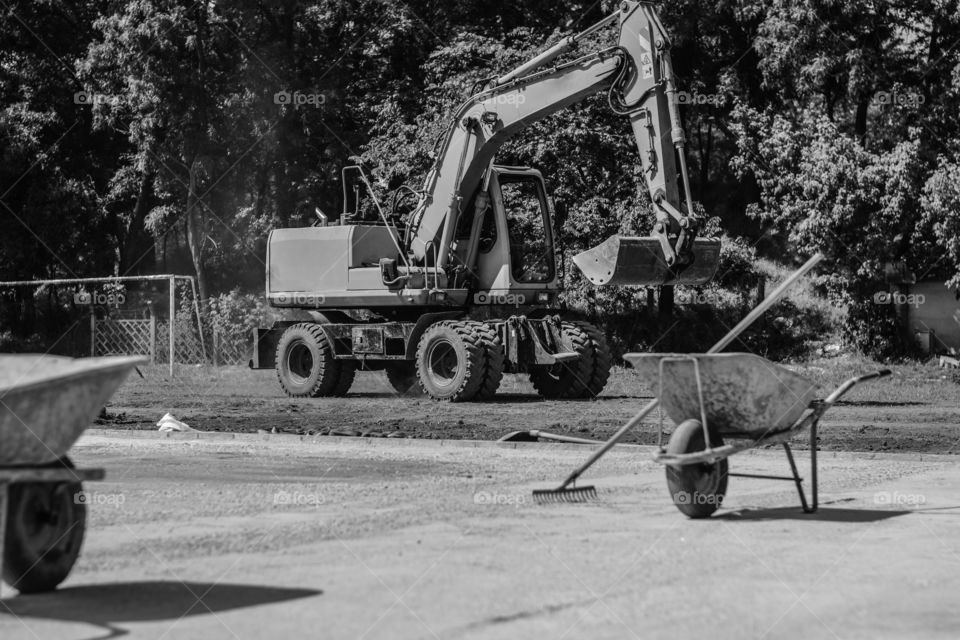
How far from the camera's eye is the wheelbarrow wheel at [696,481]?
9.07 meters

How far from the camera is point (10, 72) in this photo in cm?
3909

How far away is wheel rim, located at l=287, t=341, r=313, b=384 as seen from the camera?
80.4ft

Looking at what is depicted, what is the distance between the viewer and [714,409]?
9188 mm

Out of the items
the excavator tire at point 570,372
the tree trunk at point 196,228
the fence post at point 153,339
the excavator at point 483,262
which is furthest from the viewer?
the tree trunk at point 196,228

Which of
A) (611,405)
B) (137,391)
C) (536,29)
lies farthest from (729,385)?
(536,29)
